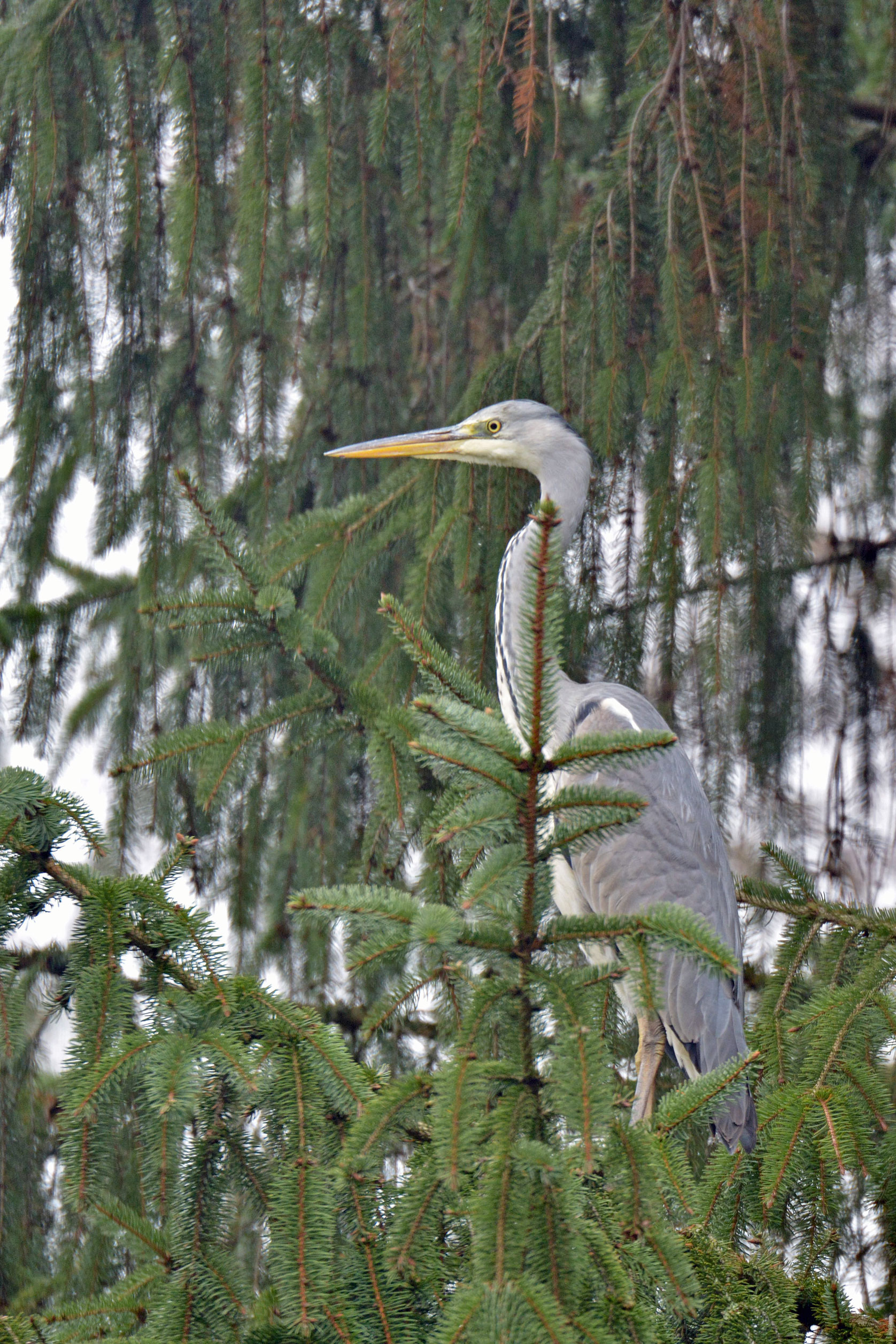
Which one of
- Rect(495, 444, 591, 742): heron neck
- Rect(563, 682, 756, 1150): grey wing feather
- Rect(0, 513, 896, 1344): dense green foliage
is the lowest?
Rect(0, 513, 896, 1344): dense green foliage

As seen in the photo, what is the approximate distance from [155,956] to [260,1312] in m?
0.39

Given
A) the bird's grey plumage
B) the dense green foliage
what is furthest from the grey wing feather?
the dense green foliage

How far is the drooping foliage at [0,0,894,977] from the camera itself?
245 centimetres

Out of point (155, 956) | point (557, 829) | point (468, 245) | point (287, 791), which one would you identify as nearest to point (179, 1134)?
point (155, 956)

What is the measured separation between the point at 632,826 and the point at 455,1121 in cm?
177

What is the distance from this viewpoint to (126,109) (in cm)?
261

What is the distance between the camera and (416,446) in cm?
292

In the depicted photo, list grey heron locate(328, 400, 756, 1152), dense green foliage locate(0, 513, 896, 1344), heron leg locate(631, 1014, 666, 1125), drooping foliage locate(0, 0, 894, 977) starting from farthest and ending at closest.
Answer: grey heron locate(328, 400, 756, 1152) → heron leg locate(631, 1014, 666, 1125) → drooping foliage locate(0, 0, 894, 977) → dense green foliage locate(0, 513, 896, 1344)

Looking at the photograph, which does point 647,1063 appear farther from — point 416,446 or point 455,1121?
point 455,1121

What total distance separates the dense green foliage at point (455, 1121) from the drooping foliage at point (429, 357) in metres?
0.62

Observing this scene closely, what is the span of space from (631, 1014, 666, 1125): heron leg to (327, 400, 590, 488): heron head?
1.27 meters

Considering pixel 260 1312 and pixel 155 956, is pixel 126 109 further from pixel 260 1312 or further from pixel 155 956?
pixel 260 1312

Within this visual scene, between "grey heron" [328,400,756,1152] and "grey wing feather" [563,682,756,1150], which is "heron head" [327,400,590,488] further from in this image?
"grey wing feather" [563,682,756,1150]

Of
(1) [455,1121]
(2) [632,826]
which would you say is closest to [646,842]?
(2) [632,826]
